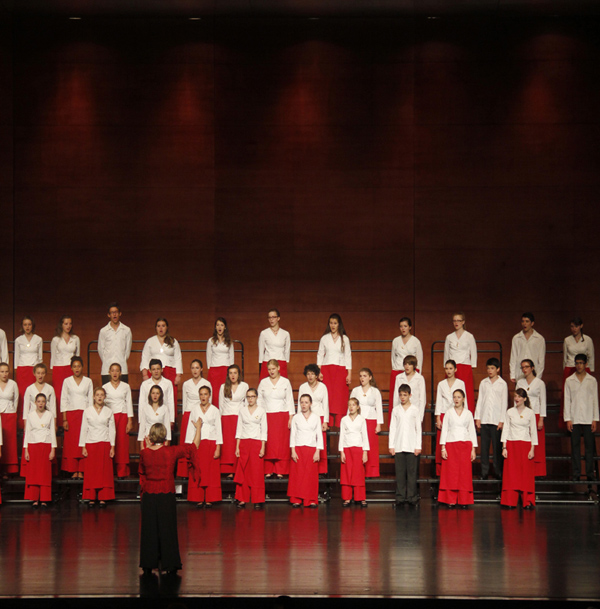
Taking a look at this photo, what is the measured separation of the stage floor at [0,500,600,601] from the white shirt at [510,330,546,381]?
5.47ft

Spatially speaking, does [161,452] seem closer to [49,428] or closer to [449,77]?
[49,428]

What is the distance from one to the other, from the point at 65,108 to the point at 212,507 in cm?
550

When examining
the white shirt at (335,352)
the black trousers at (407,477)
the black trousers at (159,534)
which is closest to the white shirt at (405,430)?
the black trousers at (407,477)

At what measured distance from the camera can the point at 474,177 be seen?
33.4 ft

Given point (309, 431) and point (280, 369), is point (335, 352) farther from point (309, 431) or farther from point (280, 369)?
point (309, 431)

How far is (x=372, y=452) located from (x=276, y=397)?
1.23 m

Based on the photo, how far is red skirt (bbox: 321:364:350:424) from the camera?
30.3 ft

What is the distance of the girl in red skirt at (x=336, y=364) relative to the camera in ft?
30.3

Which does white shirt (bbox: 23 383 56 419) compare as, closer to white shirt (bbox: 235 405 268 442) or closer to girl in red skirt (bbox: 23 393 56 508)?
girl in red skirt (bbox: 23 393 56 508)

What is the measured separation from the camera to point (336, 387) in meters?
9.25

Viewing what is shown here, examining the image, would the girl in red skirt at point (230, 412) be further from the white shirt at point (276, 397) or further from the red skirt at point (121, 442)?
the red skirt at point (121, 442)

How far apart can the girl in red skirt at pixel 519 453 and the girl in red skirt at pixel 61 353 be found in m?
5.00

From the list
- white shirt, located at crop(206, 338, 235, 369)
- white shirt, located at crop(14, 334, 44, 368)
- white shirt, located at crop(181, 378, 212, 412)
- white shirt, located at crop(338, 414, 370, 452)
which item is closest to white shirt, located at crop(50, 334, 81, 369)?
white shirt, located at crop(14, 334, 44, 368)

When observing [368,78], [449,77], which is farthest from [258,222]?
[449,77]
